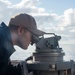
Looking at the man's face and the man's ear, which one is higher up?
the man's ear

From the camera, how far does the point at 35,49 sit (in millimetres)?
3787

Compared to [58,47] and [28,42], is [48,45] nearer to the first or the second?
[58,47]

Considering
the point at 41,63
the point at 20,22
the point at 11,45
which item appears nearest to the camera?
the point at 11,45

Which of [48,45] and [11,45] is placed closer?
[11,45]

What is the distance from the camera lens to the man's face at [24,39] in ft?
10.5

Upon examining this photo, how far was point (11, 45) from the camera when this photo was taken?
3.08m

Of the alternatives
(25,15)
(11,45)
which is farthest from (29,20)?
(11,45)

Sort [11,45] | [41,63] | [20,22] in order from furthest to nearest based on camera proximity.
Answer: [41,63], [20,22], [11,45]

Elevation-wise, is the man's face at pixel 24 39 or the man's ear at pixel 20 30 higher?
the man's ear at pixel 20 30

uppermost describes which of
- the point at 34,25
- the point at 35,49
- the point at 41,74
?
the point at 34,25

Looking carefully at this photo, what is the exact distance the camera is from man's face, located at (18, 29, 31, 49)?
10.5 feet

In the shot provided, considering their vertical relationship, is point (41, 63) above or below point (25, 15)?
below

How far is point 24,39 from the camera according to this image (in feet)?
10.5

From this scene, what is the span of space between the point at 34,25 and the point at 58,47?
58 cm
